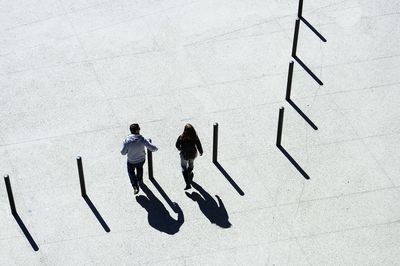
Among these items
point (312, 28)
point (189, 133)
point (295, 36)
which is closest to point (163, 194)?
point (189, 133)

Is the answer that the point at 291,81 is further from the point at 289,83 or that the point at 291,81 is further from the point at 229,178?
the point at 229,178

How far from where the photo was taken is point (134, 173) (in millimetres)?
12336

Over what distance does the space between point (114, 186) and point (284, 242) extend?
2.90 metres

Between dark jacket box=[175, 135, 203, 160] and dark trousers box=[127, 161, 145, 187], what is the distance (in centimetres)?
69

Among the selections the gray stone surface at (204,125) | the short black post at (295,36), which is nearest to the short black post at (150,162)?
the gray stone surface at (204,125)

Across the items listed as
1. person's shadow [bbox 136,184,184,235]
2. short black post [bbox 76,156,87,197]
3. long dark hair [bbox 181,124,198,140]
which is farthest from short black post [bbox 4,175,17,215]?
long dark hair [bbox 181,124,198,140]

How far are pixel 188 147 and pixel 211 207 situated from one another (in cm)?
108

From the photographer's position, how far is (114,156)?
13086 mm

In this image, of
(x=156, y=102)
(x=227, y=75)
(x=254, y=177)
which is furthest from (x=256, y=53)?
(x=254, y=177)

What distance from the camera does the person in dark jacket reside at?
1184 centimetres

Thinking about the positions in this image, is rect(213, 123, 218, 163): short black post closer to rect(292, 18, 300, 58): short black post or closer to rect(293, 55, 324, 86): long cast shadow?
rect(293, 55, 324, 86): long cast shadow

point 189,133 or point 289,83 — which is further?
point 289,83

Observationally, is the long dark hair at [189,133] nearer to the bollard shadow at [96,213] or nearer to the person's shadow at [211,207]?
the person's shadow at [211,207]

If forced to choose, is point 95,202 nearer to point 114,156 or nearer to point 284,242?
point 114,156
